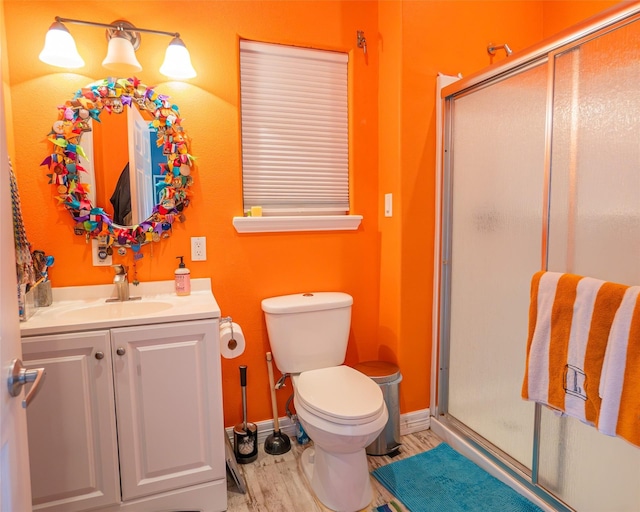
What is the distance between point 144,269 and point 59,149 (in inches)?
24.9

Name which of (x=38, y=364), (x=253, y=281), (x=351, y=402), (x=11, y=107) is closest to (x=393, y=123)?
(x=253, y=281)

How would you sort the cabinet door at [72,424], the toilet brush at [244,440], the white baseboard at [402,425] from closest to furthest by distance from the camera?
the cabinet door at [72,424]
the toilet brush at [244,440]
the white baseboard at [402,425]

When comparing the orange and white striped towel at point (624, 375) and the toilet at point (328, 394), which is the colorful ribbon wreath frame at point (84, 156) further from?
the orange and white striped towel at point (624, 375)

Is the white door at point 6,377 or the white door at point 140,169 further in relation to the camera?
the white door at point 140,169

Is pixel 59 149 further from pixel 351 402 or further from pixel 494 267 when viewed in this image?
pixel 494 267

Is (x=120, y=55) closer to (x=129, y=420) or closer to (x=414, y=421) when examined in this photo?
(x=129, y=420)

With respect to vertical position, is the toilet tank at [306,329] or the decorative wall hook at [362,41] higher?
the decorative wall hook at [362,41]

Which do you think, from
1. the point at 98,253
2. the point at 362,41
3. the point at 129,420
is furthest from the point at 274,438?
the point at 362,41

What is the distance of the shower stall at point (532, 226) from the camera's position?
1.36 m

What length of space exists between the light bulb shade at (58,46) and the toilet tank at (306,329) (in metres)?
1.36

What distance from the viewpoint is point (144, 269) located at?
195 cm

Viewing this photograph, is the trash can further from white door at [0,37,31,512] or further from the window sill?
white door at [0,37,31,512]

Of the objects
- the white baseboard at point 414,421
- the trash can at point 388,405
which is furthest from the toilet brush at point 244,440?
the white baseboard at point 414,421

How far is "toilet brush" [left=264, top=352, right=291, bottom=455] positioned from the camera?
2.10 meters
